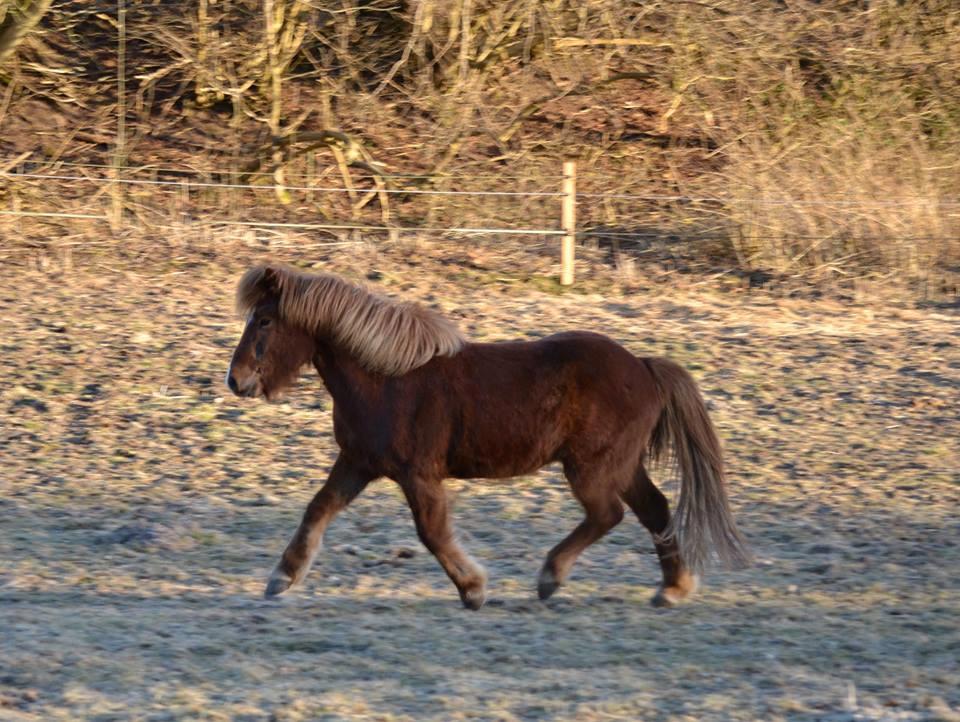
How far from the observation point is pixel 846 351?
10172 millimetres

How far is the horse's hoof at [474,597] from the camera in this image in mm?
5254

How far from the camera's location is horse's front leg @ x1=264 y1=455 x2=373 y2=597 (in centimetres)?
538

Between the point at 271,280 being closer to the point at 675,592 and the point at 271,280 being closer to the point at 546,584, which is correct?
the point at 546,584

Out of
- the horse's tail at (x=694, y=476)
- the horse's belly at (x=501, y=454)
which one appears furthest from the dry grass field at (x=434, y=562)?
the horse's belly at (x=501, y=454)

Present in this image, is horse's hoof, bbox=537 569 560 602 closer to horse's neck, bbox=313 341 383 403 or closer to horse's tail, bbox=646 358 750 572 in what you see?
horse's tail, bbox=646 358 750 572

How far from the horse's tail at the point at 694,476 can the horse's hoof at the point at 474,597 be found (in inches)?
31.5

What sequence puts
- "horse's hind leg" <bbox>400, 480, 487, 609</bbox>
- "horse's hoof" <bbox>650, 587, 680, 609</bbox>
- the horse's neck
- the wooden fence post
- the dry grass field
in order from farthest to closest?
1. the wooden fence post
2. "horse's hoof" <bbox>650, 587, 680, 609</bbox>
3. the horse's neck
4. "horse's hind leg" <bbox>400, 480, 487, 609</bbox>
5. the dry grass field

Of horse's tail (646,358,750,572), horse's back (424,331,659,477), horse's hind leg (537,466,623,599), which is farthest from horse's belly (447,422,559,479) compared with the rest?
horse's tail (646,358,750,572)

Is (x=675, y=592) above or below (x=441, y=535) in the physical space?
below

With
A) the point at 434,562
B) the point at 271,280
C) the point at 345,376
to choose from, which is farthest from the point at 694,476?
the point at 271,280

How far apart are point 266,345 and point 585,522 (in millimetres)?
1477

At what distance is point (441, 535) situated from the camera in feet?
17.2

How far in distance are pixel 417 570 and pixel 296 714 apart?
6.31ft

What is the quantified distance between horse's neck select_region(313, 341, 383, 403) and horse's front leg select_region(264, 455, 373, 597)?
266 mm
